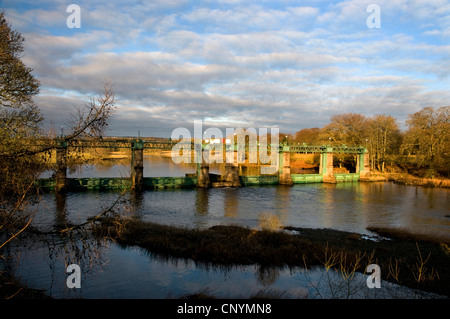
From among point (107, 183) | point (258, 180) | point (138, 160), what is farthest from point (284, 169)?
point (107, 183)

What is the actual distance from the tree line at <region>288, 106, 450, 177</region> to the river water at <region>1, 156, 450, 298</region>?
1078 centimetres

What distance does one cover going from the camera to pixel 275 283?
13.8 meters

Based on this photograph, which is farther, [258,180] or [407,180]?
[407,180]

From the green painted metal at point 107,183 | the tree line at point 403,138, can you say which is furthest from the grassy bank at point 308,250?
the tree line at point 403,138

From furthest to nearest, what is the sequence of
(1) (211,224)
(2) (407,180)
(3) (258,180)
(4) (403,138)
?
(4) (403,138)
(2) (407,180)
(3) (258,180)
(1) (211,224)

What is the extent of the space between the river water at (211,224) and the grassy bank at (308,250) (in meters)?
0.91

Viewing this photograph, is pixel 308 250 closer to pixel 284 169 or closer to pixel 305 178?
pixel 284 169

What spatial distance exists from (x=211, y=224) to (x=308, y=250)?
10305 millimetres

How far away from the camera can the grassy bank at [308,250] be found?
14680 mm

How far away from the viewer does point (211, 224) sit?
25906 millimetres

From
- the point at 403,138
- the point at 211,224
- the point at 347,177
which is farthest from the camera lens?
the point at 403,138

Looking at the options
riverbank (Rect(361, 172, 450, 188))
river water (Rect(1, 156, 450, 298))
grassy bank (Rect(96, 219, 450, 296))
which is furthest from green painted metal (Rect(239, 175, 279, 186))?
grassy bank (Rect(96, 219, 450, 296))

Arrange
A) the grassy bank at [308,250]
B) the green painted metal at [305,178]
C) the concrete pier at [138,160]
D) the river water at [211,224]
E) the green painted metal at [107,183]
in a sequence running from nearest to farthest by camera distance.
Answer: the river water at [211,224] → the grassy bank at [308,250] → the green painted metal at [107,183] → the concrete pier at [138,160] → the green painted metal at [305,178]

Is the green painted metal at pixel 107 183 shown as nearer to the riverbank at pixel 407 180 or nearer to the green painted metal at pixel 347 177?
the green painted metal at pixel 347 177
